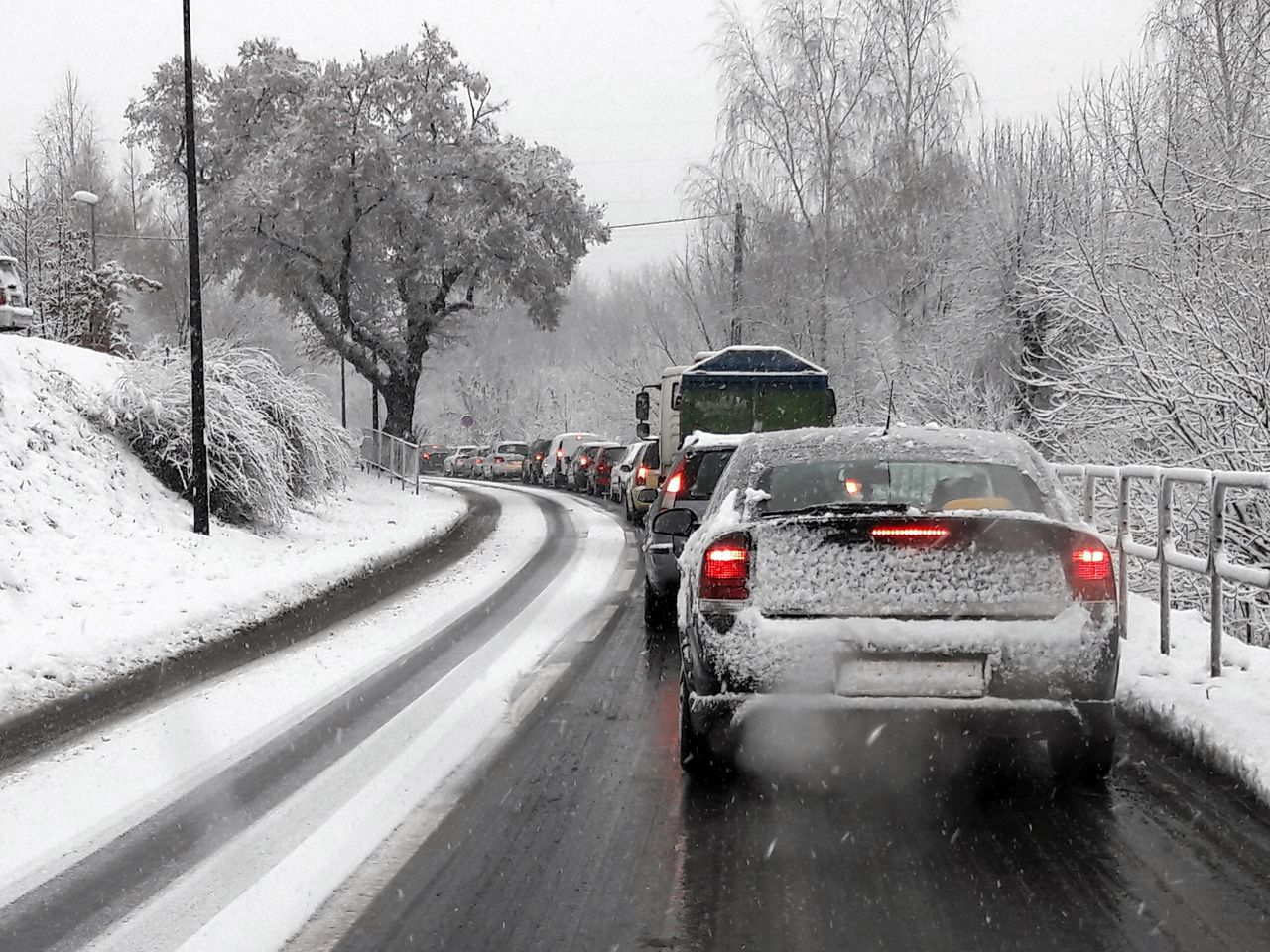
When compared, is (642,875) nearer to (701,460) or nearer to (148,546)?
(701,460)

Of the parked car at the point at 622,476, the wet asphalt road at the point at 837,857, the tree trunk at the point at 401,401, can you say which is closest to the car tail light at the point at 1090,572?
the wet asphalt road at the point at 837,857

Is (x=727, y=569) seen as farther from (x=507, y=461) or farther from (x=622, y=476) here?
(x=507, y=461)

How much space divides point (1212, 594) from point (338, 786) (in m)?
4.66

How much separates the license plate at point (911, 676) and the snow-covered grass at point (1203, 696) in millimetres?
1285

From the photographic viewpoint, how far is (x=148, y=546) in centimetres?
1439

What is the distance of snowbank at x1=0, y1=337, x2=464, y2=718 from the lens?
934 centimetres

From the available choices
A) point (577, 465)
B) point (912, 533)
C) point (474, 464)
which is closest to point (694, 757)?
point (912, 533)

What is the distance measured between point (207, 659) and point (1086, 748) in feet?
20.1

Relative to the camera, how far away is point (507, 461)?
174 ft

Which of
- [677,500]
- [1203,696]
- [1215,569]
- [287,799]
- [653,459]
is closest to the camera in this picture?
[287,799]

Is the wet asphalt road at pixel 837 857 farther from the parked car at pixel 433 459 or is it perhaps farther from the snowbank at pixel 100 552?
the parked car at pixel 433 459

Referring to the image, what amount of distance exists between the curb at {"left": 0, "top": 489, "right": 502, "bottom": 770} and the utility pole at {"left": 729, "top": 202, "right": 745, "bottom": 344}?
18.0 m

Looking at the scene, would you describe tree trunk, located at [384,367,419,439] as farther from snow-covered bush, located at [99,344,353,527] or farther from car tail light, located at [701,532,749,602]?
car tail light, located at [701,532,749,602]

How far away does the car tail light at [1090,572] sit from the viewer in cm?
521
